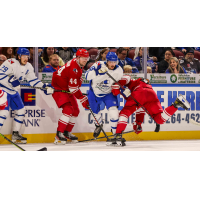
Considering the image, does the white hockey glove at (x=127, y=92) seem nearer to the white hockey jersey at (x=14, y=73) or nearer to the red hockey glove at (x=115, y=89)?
the red hockey glove at (x=115, y=89)

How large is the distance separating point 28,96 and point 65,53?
3.32 feet

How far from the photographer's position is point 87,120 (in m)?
5.16

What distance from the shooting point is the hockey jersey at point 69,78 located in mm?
4555

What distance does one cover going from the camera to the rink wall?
501cm

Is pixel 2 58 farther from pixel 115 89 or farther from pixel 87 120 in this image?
pixel 115 89

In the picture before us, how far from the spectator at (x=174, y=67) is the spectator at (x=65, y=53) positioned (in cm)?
185

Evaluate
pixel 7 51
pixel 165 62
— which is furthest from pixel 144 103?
pixel 7 51

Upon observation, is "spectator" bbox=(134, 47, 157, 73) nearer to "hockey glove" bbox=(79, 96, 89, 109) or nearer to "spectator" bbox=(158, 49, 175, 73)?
"spectator" bbox=(158, 49, 175, 73)

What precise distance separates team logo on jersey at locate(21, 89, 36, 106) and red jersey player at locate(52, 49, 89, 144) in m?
0.45

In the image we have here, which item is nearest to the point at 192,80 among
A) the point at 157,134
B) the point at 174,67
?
the point at 174,67

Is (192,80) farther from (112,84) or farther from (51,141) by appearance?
(51,141)

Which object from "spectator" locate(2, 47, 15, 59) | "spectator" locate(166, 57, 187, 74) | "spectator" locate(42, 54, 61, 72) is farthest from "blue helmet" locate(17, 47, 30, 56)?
"spectator" locate(166, 57, 187, 74)

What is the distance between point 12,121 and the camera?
4945 millimetres

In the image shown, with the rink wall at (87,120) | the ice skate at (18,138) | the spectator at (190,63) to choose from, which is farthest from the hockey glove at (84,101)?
the spectator at (190,63)
